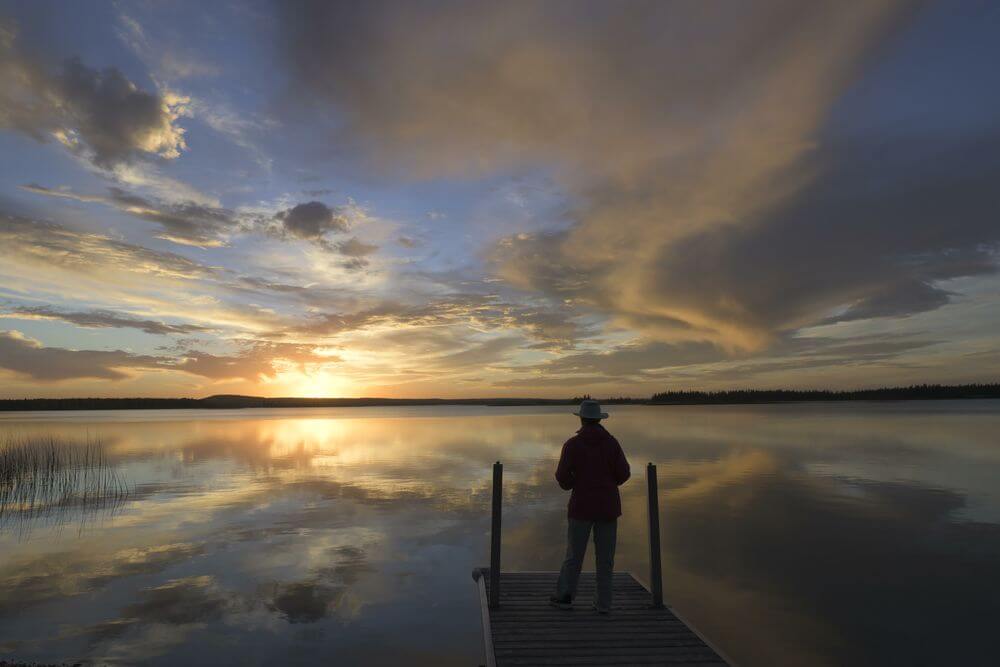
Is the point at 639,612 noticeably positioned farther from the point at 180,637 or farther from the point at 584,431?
the point at 180,637

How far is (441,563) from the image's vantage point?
14219 millimetres

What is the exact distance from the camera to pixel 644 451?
37.4 metres

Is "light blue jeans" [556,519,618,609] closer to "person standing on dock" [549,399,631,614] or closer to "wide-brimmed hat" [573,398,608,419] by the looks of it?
"person standing on dock" [549,399,631,614]

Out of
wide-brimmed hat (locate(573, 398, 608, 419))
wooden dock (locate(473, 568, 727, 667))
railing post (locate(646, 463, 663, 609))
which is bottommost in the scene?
wooden dock (locate(473, 568, 727, 667))

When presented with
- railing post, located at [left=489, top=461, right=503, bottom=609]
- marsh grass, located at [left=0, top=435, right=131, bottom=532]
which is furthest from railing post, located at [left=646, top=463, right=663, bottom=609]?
marsh grass, located at [left=0, top=435, right=131, bottom=532]

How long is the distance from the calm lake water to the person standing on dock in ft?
8.52

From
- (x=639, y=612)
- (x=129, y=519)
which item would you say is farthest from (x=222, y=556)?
(x=639, y=612)

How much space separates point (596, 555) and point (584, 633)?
104cm

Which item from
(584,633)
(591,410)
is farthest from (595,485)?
(584,633)

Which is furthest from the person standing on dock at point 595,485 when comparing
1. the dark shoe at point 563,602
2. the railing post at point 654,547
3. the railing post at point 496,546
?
the railing post at point 496,546

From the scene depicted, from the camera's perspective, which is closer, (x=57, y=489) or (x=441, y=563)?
(x=441, y=563)

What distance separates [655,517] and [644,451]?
2878cm

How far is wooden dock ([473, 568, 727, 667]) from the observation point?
7367 millimetres

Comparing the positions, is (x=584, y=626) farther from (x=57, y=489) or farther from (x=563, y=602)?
(x=57, y=489)
